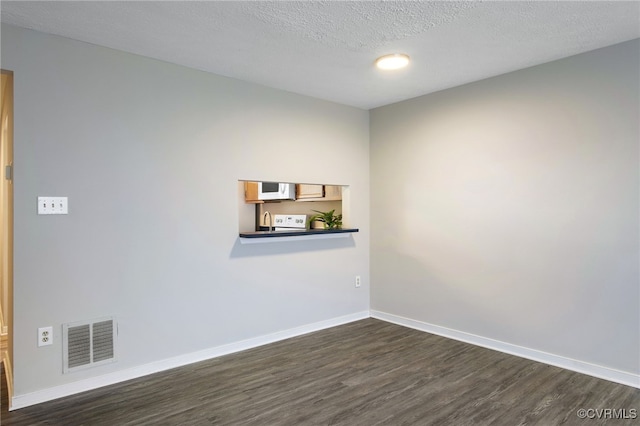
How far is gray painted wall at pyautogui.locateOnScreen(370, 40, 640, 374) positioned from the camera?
2.70m

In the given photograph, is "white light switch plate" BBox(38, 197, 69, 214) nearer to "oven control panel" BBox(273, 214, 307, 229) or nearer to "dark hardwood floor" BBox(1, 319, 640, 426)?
"dark hardwood floor" BBox(1, 319, 640, 426)

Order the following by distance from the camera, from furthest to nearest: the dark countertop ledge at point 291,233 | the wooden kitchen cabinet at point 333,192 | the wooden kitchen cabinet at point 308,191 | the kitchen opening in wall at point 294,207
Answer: the wooden kitchen cabinet at point 308,191
the wooden kitchen cabinet at point 333,192
the kitchen opening in wall at point 294,207
the dark countertop ledge at point 291,233

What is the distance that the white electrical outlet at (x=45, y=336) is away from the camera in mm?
2436

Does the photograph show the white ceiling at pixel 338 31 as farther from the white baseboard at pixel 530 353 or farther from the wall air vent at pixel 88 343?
the white baseboard at pixel 530 353

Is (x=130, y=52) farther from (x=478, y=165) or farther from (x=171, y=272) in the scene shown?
(x=478, y=165)

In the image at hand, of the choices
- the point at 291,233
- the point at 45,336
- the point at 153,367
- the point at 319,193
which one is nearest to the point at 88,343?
the point at 45,336

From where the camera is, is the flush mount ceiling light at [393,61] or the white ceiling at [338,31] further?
the flush mount ceiling light at [393,61]

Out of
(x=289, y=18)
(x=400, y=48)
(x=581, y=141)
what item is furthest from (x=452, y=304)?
(x=289, y=18)

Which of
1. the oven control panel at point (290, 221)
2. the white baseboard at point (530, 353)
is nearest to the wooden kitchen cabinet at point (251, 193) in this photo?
the oven control panel at point (290, 221)

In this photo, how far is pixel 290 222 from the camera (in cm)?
489

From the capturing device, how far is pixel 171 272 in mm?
2973

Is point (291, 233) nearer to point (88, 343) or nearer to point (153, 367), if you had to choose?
point (153, 367)

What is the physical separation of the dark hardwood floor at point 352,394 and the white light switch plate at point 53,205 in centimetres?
120

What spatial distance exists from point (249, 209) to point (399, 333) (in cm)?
275
